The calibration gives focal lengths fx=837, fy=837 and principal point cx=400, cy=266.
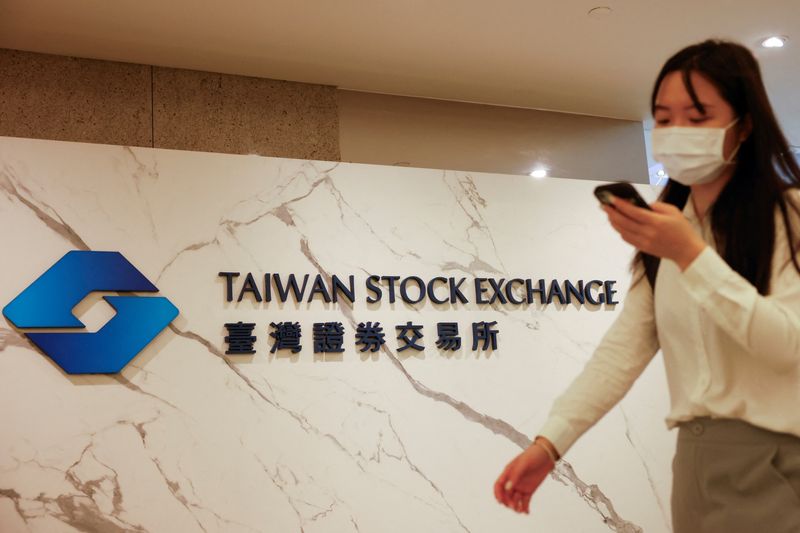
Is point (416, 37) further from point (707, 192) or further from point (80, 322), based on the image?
point (707, 192)

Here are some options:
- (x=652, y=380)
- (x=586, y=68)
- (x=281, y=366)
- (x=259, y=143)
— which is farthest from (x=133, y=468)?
(x=586, y=68)

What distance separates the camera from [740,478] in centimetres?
125

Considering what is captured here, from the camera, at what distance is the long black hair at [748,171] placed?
1296 mm

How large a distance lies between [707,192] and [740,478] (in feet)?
1.59

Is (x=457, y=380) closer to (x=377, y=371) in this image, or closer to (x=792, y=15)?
(x=377, y=371)

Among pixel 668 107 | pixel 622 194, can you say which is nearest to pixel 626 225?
pixel 622 194

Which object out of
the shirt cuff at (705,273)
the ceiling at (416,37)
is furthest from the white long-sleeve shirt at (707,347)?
the ceiling at (416,37)

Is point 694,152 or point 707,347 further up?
point 694,152

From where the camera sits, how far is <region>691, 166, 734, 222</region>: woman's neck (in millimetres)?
1421

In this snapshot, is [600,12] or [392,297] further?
[392,297]

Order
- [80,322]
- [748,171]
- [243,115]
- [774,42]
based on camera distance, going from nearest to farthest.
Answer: [748,171] → [80,322] → [243,115] → [774,42]

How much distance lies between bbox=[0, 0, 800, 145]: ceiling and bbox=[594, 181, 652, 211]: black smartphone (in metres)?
2.62

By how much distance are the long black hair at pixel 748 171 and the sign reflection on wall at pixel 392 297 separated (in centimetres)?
260

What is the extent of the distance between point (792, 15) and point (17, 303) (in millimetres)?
3782
